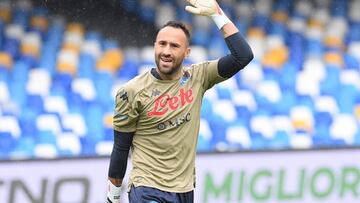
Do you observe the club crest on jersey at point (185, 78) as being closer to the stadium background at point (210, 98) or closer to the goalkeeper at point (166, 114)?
the goalkeeper at point (166, 114)

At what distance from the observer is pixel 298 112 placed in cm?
859

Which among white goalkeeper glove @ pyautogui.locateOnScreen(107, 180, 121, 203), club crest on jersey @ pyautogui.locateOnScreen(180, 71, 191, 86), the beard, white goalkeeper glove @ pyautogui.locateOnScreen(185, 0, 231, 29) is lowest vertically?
white goalkeeper glove @ pyautogui.locateOnScreen(107, 180, 121, 203)

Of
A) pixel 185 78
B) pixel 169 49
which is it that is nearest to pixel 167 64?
pixel 169 49

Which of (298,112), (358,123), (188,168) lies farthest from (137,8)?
(188,168)

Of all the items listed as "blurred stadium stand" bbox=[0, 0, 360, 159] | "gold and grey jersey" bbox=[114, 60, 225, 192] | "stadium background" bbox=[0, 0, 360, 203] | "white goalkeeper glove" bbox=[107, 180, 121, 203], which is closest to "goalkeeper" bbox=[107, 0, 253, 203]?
"gold and grey jersey" bbox=[114, 60, 225, 192]

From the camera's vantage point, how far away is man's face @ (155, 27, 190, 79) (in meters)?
4.90

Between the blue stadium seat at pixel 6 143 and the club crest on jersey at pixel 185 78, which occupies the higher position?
the club crest on jersey at pixel 185 78

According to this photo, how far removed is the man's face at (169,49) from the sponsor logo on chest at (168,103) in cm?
13

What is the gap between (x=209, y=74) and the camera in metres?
5.16

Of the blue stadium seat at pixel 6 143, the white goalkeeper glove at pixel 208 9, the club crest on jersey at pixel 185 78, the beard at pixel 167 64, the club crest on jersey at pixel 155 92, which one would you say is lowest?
the blue stadium seat at pixel 6 143

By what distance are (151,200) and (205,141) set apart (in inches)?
127

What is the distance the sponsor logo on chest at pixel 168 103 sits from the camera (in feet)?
16.4

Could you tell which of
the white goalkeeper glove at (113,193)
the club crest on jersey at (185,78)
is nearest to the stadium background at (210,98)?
the white goalkeeper glove at (113,193)

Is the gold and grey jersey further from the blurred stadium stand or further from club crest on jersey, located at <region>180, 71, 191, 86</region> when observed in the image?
the blurred stadium stand
